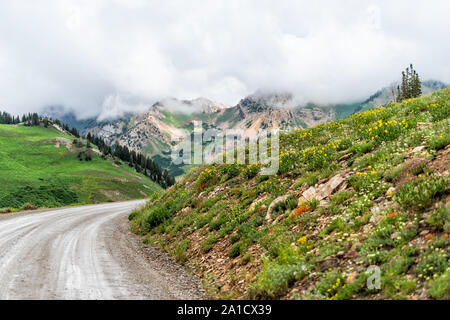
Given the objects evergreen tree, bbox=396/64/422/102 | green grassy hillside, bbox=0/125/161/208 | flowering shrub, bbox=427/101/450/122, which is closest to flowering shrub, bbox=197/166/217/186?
flowering shrub, bbox=427/101/450/122

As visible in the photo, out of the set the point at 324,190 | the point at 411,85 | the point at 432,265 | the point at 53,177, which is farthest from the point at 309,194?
the point at 53,177

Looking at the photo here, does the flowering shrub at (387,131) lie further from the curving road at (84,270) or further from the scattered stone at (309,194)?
the curving road at (84,270)

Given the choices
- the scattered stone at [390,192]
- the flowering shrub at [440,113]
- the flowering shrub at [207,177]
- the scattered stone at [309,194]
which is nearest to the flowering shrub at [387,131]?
the flowering shrub at [440,113]

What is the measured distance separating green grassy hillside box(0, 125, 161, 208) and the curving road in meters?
48.3

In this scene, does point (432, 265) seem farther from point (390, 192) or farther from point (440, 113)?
point (440, 113)

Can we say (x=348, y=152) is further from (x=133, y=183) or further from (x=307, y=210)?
(x=133, y=183)

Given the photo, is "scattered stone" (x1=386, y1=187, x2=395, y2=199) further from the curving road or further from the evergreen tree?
the evergreen tree

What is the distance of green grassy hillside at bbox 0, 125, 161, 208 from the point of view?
63.9m

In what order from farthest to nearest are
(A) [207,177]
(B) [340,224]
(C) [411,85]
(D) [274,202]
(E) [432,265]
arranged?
(C) [411,85] < (A) [207,177] < (D) [274,202] < (B) [340,224] < (E) [432,265]

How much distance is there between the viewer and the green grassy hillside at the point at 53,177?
210 ft

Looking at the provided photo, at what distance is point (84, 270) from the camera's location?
8.23 m

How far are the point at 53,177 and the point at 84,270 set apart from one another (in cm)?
8998
